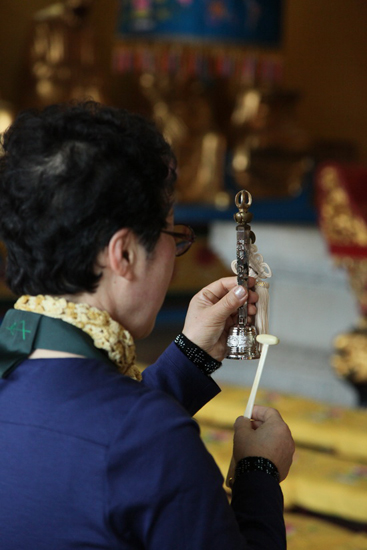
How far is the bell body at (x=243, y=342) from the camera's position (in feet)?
3.55

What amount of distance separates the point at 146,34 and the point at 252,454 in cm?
268

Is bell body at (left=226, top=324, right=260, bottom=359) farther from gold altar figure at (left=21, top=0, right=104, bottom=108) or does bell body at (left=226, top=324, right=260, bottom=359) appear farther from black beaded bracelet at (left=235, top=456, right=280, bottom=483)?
gold altar figure at (left=21, top=0, right=104, bottom=108)

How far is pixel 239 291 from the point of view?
1.04 m

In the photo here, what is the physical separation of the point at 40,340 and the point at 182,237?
0.21 m

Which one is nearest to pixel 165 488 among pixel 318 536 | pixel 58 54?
pixel 318 536

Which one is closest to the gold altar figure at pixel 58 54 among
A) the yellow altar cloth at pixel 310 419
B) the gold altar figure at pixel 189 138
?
the gold altar figure at pixel 189 138

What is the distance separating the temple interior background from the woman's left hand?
2.09m

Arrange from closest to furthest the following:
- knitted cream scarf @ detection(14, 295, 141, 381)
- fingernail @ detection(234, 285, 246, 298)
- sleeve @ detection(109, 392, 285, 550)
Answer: sleeve @ detection(109, 392, 285, 550), knitted cream scarf @ detection(14, 295, 141, 381), fingernail @ detection(234, 285, 246, 298)

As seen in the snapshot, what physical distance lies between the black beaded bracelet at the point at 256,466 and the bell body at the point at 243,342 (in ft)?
0.55

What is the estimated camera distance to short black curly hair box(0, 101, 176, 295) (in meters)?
0.89

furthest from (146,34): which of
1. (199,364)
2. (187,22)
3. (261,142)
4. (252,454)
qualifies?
(252,454)

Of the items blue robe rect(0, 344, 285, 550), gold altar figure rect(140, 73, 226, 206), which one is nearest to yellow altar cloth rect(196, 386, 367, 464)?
blue robe rect(0, 344, 285, 550)

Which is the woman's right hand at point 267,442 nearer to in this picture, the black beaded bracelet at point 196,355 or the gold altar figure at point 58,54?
the black beaded bracelet at point 196,355

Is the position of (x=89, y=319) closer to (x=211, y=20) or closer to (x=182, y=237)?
(x=182, y=237)
